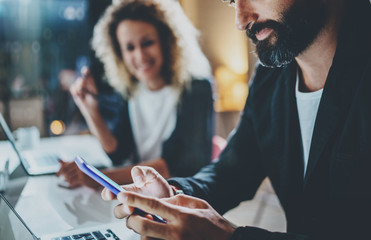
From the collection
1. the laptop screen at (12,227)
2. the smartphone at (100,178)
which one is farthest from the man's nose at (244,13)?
the laptop screen at (12,227)

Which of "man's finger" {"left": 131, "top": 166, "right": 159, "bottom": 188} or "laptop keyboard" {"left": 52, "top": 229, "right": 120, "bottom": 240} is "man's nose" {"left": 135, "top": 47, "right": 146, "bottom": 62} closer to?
"man's finger" {"left": 131, "top": 166, "right": 159, "bottom": 188}

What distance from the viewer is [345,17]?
97 cm

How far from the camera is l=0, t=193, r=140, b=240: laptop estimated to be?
0.75 m

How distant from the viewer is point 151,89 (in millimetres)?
2039

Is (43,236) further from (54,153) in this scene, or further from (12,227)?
(54,153)

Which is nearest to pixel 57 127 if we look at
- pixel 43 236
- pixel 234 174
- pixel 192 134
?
pixel 192 134

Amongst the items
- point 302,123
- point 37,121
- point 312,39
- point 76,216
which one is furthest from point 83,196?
point 37,121

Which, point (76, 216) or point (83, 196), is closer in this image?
point (76, 216)

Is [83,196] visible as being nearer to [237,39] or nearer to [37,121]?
[237,39]

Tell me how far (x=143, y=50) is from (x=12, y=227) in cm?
129

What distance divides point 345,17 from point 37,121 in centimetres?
467

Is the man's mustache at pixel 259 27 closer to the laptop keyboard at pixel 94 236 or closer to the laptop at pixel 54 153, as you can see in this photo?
the laptop keyboard at pixel 94 236

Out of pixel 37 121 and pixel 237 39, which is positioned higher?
pixel 237 39

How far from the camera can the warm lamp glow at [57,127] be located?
5051 mm
